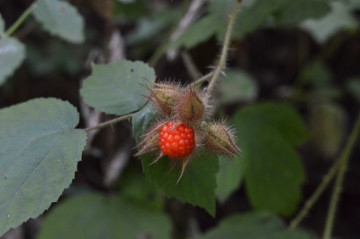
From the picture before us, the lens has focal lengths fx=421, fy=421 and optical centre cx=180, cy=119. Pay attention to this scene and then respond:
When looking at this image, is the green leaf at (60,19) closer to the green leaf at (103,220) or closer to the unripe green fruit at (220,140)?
the green leaf at (103,220)

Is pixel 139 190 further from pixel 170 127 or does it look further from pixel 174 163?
pixel 170 127

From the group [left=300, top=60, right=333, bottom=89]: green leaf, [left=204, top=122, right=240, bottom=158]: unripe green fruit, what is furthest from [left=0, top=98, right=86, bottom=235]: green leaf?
[left=300, top=60, right=333, bottom=89]: green leaf

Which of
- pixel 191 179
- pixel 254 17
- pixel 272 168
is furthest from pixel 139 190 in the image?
pixel 191 179

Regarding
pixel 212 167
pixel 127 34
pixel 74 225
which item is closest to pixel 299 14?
pixel 212 167

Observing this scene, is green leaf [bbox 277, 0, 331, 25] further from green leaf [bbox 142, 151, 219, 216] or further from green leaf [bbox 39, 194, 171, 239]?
green leaf [bbox 39, 194, 171, 239]

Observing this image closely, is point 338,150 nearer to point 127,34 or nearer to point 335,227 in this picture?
point 335,227
